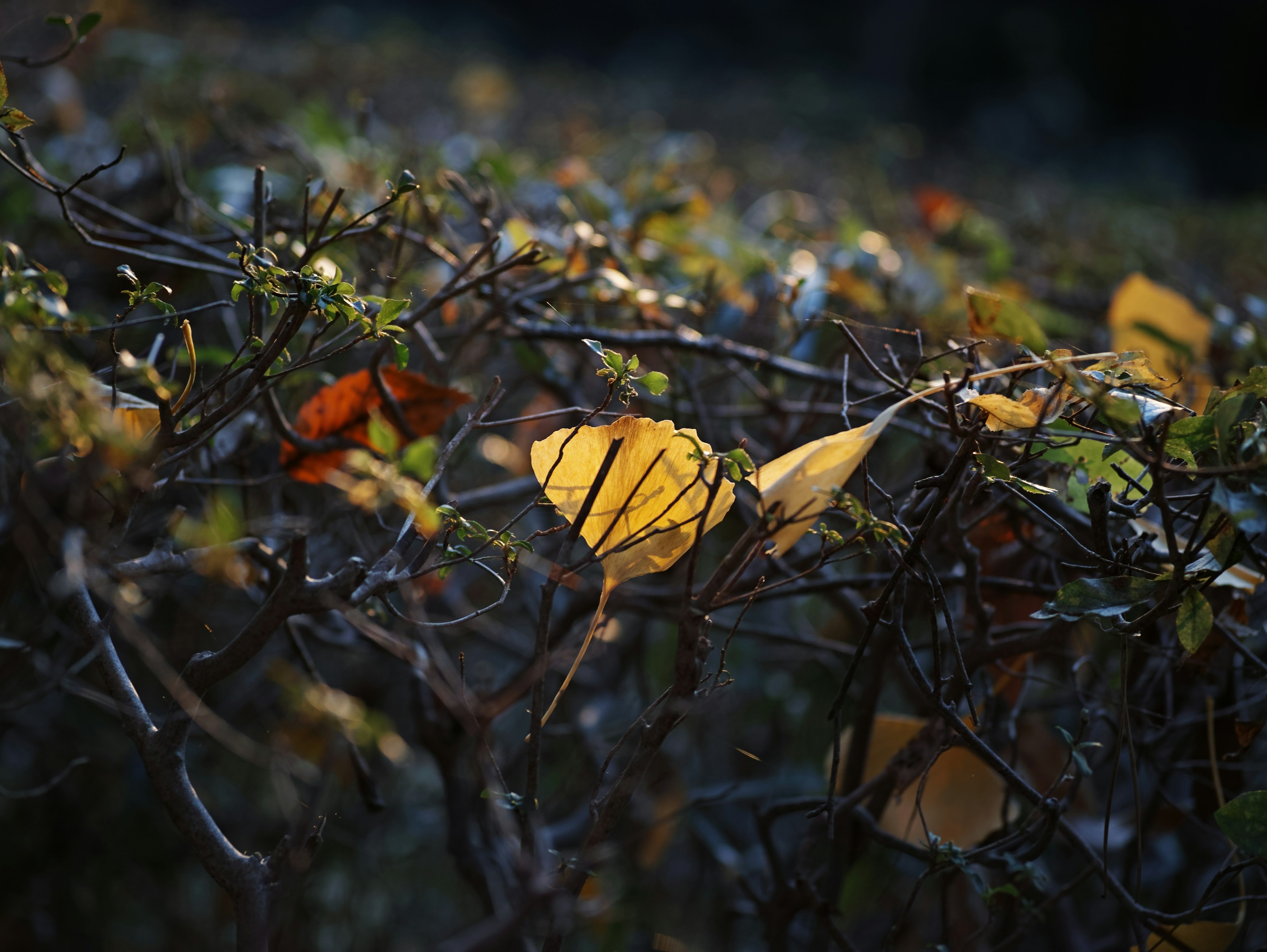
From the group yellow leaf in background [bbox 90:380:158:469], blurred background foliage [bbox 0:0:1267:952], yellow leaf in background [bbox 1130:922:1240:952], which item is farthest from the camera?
blurred background foliage [bbox 0:0:1267:952]

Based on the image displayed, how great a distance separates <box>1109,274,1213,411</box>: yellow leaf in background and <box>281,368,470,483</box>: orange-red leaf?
2.84 feet

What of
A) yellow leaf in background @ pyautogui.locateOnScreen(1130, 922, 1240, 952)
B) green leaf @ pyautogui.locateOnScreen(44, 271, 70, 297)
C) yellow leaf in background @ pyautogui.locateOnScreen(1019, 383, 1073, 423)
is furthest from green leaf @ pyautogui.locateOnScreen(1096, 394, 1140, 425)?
green leaf @ pyautogui.locateOnScreen(44, 271, 70, 297)

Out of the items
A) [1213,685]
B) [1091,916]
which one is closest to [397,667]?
[1213,685]

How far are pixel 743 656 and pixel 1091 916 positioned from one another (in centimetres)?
65

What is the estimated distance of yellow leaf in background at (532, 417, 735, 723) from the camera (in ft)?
1.82

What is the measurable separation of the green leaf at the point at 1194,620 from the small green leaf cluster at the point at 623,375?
0.35 meters

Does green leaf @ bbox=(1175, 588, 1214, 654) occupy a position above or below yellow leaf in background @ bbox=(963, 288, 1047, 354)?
below

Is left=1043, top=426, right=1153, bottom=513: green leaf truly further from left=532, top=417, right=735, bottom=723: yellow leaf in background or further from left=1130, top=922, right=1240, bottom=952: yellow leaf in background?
left=1130, top=922, right=1240, bottom=952: yellow leaf in background

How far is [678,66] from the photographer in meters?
5.86

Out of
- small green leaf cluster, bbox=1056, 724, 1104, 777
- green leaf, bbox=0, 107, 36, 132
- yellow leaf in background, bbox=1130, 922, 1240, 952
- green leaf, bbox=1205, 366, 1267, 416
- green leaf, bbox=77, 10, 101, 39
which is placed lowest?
yellow leaf in background, bbox=1130, 922, 1240, 952

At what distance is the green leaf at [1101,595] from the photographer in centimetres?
56

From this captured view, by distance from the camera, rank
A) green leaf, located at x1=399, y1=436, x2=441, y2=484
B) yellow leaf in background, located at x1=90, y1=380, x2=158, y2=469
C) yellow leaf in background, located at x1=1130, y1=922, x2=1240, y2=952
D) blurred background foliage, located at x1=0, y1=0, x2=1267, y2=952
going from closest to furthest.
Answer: green leaf, located at x1=399, y1=436, x2=441, y2=484, yellow leaf in background, located at x1=90, y1=380, x2=158, y2=469, yellow leaf in background, located at x1=1130, y1=922, x2=1240, y2=952, blurred background foliage, located at x1=0, y1=0, x2=1267, y2=952

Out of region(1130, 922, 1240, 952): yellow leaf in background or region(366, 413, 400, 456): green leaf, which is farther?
region(1130, 922, 1240, 952): yellow leaf in background

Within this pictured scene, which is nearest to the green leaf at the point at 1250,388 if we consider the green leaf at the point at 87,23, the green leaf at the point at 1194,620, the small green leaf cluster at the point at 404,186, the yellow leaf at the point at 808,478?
the green leaf at the point at 1194,620
